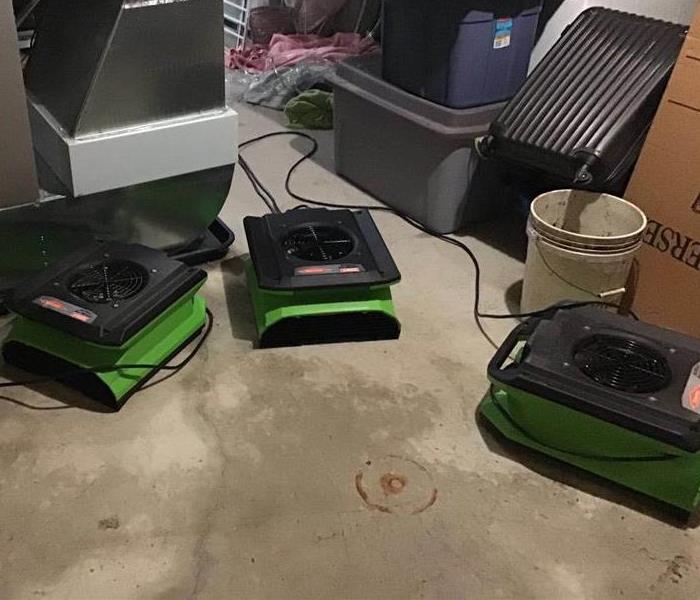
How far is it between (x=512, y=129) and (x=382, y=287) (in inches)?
21.7

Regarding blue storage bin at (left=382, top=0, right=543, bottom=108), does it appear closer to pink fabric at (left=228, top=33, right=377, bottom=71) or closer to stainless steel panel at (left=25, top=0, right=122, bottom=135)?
stainless steel panel at (left=25, top=0, right=122, bottom=135)

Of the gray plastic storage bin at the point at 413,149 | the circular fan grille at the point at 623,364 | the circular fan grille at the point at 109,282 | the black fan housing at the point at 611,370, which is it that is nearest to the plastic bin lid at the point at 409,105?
the gray plastic storage bin at the point at 413,149

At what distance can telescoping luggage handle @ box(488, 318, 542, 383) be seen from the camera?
4.93 feet

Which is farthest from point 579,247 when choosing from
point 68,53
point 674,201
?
point 68,53

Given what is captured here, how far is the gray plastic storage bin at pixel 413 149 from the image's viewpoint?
2.18 m

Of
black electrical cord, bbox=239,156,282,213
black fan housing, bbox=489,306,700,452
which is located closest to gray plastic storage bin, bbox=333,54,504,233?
black electrical cord, bbox=239,156,282,213

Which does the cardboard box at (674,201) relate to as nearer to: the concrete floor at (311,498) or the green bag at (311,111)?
the concrete floor at (311,498)

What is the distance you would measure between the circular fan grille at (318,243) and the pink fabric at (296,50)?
60.6 inches

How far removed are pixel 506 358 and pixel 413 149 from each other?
0.87 metres

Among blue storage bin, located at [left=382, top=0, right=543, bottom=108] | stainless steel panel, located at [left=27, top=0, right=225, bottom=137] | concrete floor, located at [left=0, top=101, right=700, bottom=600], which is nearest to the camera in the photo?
concrete floor, located at [left=0, top=101, right=700, bottom=600]

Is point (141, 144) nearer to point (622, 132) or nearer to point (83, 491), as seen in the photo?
point (83, 491)

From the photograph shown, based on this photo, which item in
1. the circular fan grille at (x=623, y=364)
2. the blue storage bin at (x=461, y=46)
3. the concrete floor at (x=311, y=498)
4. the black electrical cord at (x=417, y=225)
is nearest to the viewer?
the concrete floor at (x=311, y=498)

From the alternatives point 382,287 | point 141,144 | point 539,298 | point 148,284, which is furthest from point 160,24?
point 539,298

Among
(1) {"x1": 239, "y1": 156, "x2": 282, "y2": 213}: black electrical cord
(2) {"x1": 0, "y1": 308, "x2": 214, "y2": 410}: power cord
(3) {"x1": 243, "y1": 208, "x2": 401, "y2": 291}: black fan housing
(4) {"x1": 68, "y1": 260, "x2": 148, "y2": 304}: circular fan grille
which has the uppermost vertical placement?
(4) {"x1": 68, "y1": 260, "x2": 148, "y2": 304}: circular fan grille
